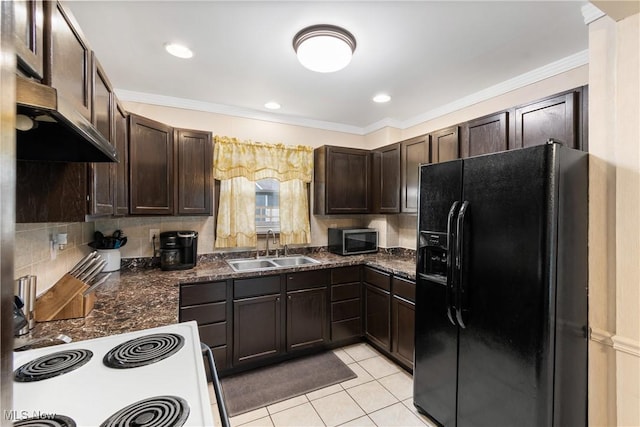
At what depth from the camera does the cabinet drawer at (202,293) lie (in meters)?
2.26

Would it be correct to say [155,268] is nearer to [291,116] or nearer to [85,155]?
[85,155]

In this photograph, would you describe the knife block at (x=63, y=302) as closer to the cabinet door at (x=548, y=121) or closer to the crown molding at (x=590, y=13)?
the cabinet door at (x=548, y=121)

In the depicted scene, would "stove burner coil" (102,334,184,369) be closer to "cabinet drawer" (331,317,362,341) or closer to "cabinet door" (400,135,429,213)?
"cabinet drawer" (331,317,362,341)

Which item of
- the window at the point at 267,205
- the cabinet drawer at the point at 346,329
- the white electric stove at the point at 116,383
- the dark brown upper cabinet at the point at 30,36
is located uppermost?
the dark brown upper cabinet at the point at 30,36

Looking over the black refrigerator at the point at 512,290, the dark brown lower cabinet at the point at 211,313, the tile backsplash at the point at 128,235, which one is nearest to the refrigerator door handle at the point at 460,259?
the black refrigerator at the point at 512,290

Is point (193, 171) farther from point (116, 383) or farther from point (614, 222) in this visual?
point (614, 222)

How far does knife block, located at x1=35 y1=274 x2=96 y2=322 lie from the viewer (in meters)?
1.41

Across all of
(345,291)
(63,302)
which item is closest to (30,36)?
(63,302)

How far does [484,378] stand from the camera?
1.59 meters

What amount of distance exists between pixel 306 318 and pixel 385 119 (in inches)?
97.0

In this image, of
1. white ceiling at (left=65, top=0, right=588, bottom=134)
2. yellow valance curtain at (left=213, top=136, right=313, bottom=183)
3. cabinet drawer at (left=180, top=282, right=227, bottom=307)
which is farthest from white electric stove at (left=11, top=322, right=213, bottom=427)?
yellow valance curtain at (left=213, top=136, right=313, bottom=183)

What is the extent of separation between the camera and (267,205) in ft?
10.9

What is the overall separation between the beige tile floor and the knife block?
3.92 ft

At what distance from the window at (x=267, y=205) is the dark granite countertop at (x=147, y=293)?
1.98ft
